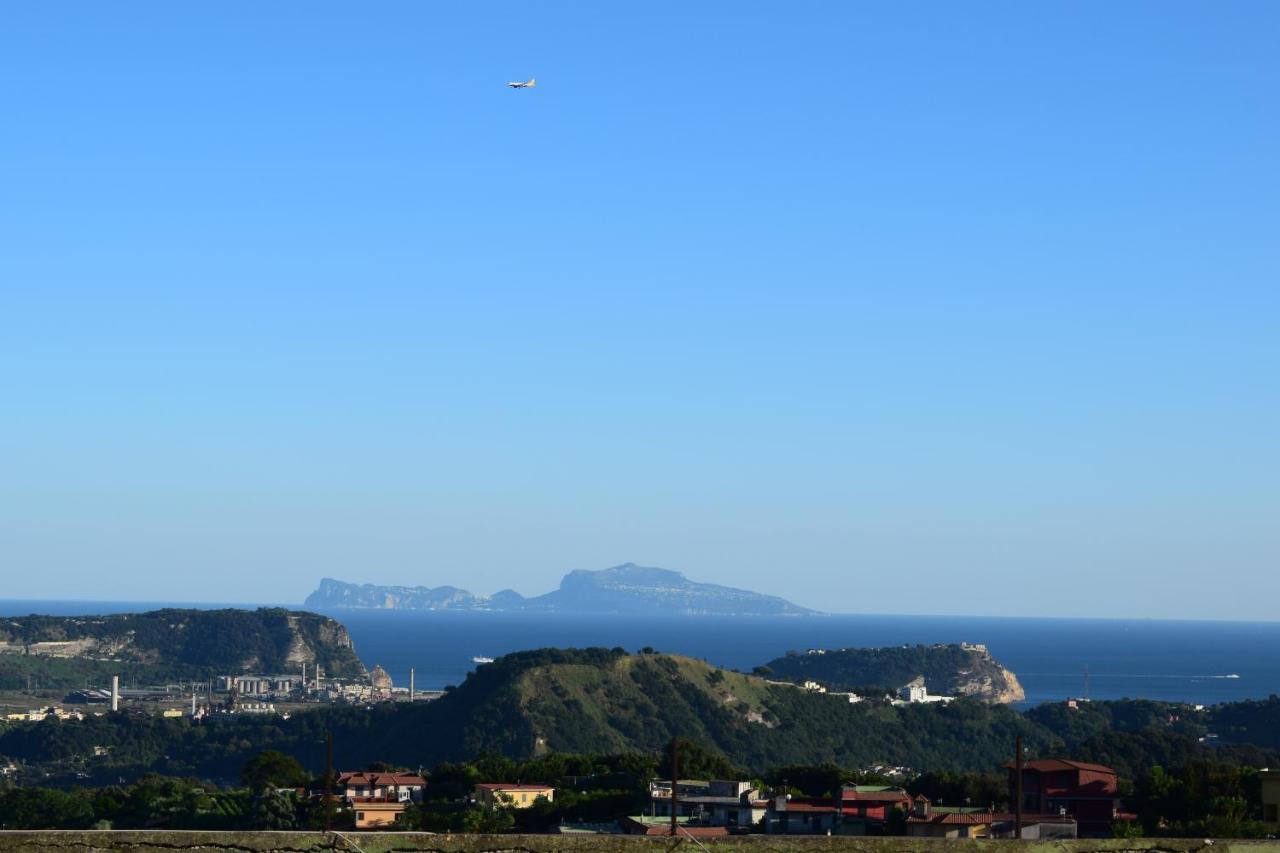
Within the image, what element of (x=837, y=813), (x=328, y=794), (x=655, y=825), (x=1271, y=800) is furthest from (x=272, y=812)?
(x=328, y=794)

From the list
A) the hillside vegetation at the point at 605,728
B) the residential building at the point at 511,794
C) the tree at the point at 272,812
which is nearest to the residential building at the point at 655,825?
the residential building at the point at 511,794

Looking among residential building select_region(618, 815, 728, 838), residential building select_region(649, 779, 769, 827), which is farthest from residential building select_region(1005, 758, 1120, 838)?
residential building select_region(618, 815, 728, 838)

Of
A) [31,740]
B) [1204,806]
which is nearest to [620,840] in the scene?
[1204,806]

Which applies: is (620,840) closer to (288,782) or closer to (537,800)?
(537,800)

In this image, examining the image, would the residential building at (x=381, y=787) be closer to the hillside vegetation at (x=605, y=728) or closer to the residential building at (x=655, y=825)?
the residential building at (x=655, y=825)

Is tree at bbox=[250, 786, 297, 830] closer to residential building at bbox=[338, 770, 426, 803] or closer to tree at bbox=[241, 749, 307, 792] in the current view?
residential building at bbox=[338, 770, 426, 803]
